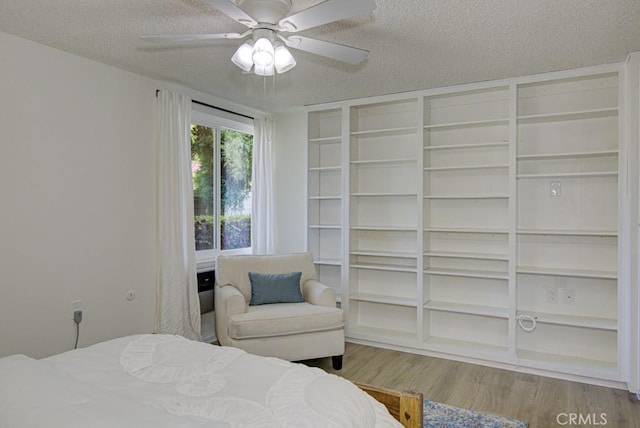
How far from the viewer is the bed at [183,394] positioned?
1.25 meters

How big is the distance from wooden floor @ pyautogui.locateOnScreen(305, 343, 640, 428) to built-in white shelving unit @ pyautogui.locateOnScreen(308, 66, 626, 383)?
17cm

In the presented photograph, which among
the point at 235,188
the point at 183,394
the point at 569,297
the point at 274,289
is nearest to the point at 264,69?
the point at 183,394

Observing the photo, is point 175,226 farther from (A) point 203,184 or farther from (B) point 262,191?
(B) point 262,191

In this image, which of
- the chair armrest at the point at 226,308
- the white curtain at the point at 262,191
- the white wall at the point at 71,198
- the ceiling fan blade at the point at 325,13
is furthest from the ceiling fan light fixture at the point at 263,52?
the white curtain at the point at 262,191

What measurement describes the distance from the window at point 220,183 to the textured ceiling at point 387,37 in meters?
0.63

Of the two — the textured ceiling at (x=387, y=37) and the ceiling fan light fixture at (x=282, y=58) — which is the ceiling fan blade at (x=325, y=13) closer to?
the ceiling fan light fixture at (x=282, y=58)

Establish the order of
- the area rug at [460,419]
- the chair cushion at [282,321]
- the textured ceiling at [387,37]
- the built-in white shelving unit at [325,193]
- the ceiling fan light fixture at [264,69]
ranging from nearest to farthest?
the ceiling fan light fixture at [264,69] → the textured ceiling at [387,37] → the area rug at [460,419] → the chair cushion at [282,321] → the built-in white shelving unit at [325,193]

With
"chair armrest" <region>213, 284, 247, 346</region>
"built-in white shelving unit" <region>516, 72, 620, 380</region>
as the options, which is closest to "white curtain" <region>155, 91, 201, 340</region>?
"chair armrest" <region>213, 284, 247, 346</region>

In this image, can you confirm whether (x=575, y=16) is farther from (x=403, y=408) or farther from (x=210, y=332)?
(x=210, y=332)

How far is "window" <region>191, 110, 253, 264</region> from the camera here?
4016 millimetres

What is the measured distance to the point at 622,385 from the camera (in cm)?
304

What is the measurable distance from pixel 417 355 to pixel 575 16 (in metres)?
2.80

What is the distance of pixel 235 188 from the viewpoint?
4.45m

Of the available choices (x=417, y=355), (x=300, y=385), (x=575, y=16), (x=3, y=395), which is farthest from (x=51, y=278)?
(x=575, y=16)
